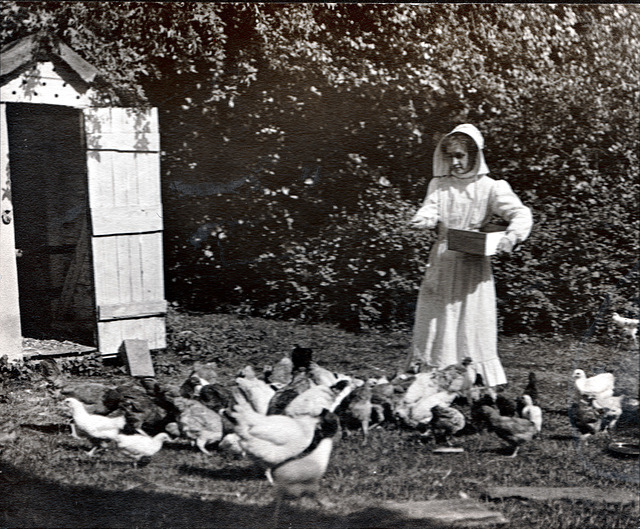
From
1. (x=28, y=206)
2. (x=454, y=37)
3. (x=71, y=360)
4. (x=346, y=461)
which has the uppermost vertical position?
(x=454, y=37)

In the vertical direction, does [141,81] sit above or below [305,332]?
above

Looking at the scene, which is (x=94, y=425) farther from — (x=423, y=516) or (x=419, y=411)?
(x=423, y=516)

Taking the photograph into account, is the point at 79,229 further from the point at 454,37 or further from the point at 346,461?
the point at 454,37

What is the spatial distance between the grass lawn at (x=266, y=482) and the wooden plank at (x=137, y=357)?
50mm

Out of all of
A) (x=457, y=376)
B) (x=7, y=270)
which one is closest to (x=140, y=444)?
(x=7, y=270)

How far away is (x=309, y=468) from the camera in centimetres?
352

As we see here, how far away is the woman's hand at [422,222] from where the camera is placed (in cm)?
353

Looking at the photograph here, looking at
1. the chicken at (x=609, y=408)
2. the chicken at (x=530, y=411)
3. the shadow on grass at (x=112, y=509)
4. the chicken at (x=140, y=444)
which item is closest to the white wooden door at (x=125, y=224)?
the chicken at (x=140, y=444)

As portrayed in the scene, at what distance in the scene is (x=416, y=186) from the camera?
353cm

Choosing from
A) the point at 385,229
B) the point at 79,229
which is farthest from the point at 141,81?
the point at 385,229

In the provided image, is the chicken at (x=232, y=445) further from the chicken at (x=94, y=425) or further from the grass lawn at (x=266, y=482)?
the chicken at (x=94, y=425)

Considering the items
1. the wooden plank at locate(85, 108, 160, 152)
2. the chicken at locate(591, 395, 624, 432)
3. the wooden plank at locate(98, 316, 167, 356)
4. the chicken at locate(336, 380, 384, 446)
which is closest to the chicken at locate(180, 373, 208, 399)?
the wooden plank at locate(98, 316, 167, 356)

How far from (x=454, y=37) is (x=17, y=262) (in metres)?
2.57

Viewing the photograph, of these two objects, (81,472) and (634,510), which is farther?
(634,510)
